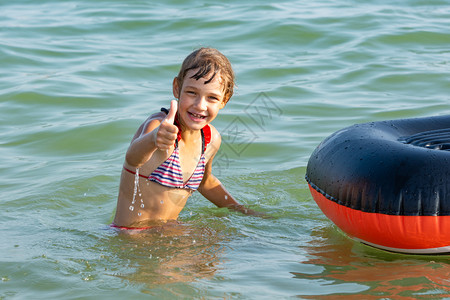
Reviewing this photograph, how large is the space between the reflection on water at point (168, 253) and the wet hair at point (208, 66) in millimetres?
851

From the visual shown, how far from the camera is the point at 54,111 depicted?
6973mm

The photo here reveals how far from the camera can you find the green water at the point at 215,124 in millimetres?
3521

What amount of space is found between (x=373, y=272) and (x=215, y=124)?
333 cm

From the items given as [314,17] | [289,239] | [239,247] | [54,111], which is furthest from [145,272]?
[314,17]

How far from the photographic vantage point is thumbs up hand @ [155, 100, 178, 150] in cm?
338

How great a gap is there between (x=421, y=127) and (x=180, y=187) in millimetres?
1495

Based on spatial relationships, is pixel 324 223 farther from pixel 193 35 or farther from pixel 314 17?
pixel 314 17

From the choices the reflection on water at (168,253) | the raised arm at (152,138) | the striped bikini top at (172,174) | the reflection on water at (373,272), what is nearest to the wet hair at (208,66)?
the raised arm at (152,138)

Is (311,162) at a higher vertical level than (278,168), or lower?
higher

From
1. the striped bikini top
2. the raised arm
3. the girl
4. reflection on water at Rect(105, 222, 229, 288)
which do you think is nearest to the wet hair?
the girl

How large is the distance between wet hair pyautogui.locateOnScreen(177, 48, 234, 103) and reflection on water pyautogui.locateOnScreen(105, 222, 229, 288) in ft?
2.79

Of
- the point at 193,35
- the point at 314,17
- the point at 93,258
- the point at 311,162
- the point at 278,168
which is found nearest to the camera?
the point at 93,258

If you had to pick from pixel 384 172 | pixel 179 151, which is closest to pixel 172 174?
pixel 179 151

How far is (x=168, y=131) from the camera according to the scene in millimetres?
3422
